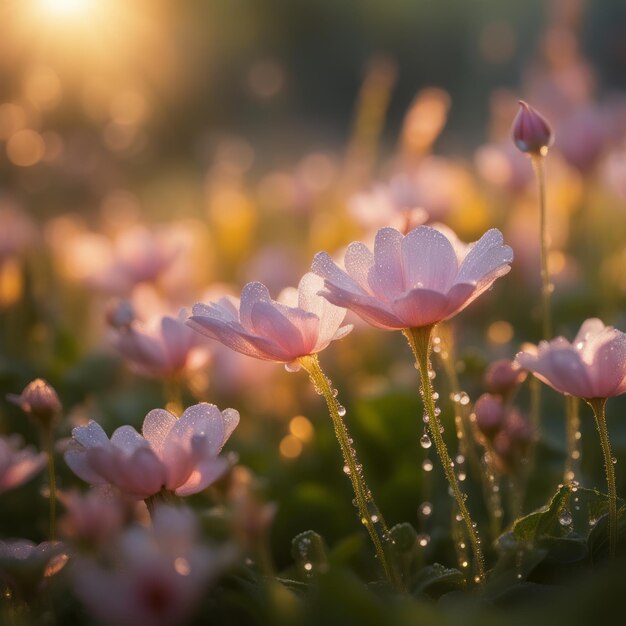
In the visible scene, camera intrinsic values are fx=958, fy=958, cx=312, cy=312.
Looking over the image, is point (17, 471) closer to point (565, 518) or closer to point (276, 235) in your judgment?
point (565, 518)

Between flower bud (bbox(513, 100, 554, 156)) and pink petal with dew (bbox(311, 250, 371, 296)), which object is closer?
pink petal with dew (bbox(311, 250, 371, 296))

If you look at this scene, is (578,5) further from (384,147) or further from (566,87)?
(384,147)

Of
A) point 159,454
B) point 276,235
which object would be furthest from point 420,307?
point 276,235

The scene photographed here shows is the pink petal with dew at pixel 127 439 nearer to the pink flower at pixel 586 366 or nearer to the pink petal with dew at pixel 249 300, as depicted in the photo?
the pink petal with dew at pixel 249 300

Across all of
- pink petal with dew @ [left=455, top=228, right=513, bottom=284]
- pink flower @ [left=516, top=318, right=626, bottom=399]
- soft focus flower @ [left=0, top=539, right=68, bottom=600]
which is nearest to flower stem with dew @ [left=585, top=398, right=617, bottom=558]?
pink flower @ [left=516, top=318, right=626, bottom=399]

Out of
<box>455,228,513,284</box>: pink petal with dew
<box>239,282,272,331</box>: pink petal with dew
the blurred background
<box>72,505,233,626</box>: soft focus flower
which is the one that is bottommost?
the blurred background

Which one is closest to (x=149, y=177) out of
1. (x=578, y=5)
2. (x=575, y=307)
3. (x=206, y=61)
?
(x=206, y=61)

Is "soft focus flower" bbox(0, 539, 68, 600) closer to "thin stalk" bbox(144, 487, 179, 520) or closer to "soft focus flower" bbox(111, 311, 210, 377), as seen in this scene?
"thin stalk" bbox(144, 487, 179, 520)

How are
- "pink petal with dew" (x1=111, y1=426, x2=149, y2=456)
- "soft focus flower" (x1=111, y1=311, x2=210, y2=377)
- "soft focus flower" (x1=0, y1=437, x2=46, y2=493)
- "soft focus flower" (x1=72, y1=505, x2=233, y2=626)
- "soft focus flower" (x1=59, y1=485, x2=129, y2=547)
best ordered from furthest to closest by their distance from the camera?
"soft focus flower" (x1=111, y1=311, x2=210, y2=377), "soft focus flower" (x1=0, y1=437, x2=46, y2=493), "pink petal with dew" (x1=111, y1=426, x2=149, y2=456), "soft focus flower" (x1=59, y1=485, x2=129, y2=547), "soft focus flower" (x1=72, y1=505, x2=233, y2=626)
